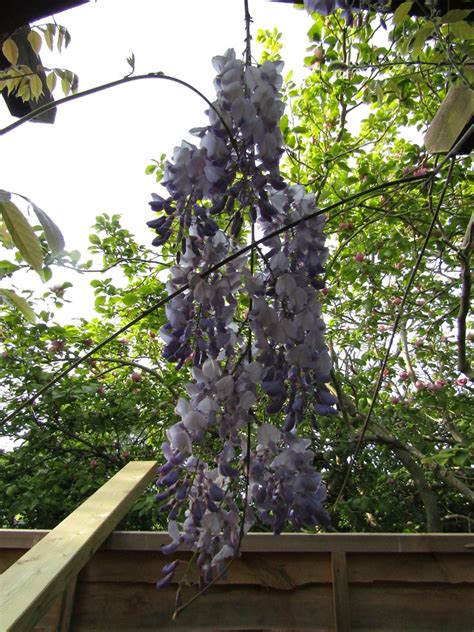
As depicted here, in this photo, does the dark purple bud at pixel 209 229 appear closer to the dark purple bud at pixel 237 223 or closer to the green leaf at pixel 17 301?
the dark purple bud at pixel 237 223

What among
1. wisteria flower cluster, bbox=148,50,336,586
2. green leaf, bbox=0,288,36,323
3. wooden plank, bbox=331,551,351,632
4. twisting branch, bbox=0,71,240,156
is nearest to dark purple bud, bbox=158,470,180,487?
wisteria flower cluster, bbox=148,50,336,586

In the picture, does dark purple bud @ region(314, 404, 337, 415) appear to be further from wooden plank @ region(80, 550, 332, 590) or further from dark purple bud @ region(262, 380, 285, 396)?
wooden plank @ region(80, 550, 332, 590)

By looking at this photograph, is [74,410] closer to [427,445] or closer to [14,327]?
[14,327]

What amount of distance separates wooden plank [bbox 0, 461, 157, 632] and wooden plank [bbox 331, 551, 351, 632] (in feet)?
1.45

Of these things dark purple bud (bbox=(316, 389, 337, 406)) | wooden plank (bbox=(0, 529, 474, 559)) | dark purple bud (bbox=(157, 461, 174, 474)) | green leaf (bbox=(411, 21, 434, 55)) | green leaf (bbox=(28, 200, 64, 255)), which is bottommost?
wooden plank (bbox=(0, 529, 474, 559))

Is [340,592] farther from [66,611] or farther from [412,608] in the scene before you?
[66,611]

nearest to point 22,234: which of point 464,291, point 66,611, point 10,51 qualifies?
point 10,51

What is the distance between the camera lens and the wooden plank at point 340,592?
98 cm

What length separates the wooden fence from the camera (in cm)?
99

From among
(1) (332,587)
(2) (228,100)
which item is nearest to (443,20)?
(2) (228,100)

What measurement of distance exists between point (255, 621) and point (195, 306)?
2.33ft

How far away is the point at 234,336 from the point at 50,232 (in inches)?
9.4

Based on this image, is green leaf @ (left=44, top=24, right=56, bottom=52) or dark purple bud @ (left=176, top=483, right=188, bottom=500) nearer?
dark purple bud @ (left=176, top=483, right=188, bottom=500)

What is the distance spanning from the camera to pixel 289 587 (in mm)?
1010
